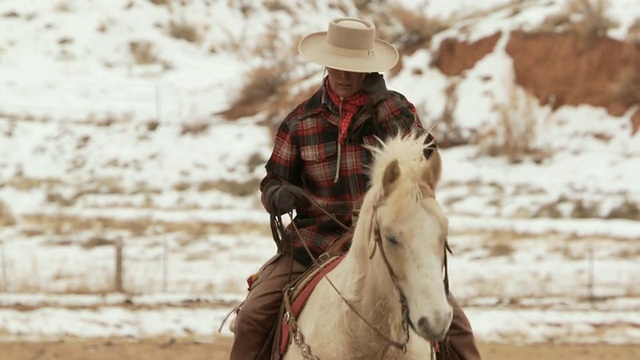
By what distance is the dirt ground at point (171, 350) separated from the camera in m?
8.78

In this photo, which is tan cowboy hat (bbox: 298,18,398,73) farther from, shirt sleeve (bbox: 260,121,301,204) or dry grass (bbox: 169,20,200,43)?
dry grass (bbox: 169,20,200,43)

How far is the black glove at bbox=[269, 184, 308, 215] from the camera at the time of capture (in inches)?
160

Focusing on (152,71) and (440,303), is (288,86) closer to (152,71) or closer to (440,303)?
(152,71)

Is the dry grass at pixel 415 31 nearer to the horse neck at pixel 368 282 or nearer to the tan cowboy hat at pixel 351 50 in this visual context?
the tan cowboy hat at pixel 351 50

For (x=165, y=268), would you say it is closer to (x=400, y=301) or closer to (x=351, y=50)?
(x=351, y=50)

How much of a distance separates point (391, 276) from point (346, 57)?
1399 millimetres

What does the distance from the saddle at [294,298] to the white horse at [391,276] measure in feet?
0.55

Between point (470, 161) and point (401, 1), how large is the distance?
41.1 feet

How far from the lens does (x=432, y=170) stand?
3.19m

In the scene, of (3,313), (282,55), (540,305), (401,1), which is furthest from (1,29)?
(540,305)

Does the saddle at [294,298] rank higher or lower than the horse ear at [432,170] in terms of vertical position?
lower

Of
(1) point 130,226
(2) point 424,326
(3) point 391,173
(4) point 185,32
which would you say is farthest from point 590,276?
(4) point 185,32

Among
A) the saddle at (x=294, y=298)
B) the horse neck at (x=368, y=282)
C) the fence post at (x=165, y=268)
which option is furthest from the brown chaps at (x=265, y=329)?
the fence post at (x=165, y=268)

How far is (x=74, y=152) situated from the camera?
1961cm
